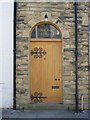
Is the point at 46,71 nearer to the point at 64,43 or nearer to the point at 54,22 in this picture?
the point at 64,43

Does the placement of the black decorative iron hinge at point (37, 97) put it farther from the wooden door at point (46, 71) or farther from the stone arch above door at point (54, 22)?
the stone arch above door at point (54, 22)

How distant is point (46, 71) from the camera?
11977 millimetres

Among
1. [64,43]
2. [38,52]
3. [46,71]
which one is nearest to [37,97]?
[46,71]

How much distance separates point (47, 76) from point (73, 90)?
1.10 m

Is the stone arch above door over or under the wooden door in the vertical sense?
over

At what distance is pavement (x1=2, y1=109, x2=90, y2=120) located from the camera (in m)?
10.6

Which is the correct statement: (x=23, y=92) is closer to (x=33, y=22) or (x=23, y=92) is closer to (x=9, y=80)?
(x=9, y=80)

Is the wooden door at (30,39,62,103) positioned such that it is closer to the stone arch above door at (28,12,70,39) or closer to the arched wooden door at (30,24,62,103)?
the arched wooden door at (30,24,62,103)

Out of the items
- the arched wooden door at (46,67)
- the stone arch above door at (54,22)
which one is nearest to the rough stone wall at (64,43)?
the stone arch above door at (54,22)

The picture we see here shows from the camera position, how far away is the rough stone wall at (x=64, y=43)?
11.7 metres

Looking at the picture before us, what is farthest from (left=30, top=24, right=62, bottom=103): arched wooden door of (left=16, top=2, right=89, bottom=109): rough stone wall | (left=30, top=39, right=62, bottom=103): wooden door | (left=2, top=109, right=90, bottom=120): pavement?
(left=2, top=109, right=90, bottom=120): pavement

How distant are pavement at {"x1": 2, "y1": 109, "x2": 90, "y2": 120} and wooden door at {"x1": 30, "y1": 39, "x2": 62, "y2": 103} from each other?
0.70 meters

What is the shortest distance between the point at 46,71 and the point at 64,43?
1.24 meters

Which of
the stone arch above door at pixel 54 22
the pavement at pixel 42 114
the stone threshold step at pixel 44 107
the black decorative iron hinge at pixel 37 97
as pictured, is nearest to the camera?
the pavement at pixel 42 114
